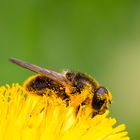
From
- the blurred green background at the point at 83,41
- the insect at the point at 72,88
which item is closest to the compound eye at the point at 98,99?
the insect at the point at 72,88

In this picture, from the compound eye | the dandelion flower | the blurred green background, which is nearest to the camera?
the dandelion flower

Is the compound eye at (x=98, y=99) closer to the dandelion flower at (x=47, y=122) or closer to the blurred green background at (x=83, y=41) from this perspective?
the dandelion flower at (x=47, y=122)

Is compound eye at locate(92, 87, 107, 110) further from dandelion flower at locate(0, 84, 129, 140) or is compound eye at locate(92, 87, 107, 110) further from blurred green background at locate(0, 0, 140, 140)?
blurred green background at locate(0, 0, 140, 140)

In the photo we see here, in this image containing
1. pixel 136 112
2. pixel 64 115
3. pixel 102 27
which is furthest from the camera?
pixel 102 27

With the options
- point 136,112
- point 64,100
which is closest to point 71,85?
point 64,100

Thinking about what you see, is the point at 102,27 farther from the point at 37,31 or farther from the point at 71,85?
the point at 71,85

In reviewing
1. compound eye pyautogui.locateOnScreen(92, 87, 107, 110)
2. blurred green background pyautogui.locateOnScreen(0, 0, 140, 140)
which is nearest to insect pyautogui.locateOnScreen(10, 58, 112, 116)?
compound eye pyautogui.locateOnScreen(92, 87, 107, 110)
